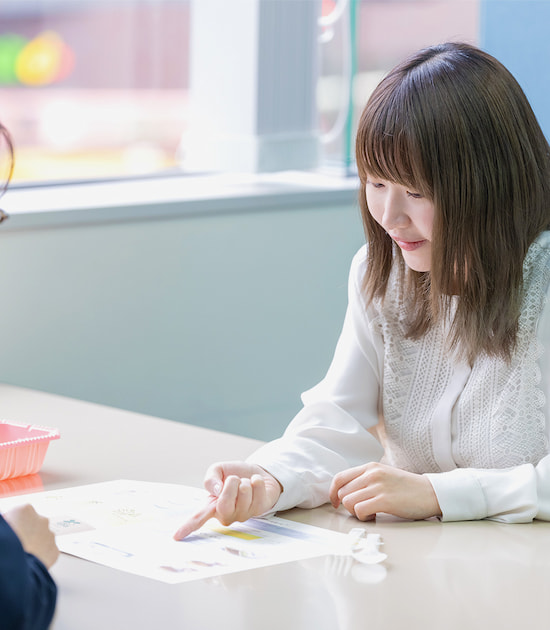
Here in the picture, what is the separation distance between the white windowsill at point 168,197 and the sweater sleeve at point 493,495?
3.75 feet

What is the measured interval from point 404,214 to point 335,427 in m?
0.29

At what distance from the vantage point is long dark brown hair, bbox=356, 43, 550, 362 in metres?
1.23

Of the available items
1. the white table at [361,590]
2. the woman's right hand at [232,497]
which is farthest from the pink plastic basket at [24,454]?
the woman's right hand at [232,497]

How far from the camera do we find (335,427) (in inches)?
54.4

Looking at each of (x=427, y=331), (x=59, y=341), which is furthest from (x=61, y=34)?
(x=427, y=331)

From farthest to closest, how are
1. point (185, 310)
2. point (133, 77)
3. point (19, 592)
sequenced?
point (133, 77), point (185, 310), point (19, 592)

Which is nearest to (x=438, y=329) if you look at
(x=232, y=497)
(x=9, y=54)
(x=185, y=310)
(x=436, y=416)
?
(x=436, y=416)

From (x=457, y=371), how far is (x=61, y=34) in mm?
1621

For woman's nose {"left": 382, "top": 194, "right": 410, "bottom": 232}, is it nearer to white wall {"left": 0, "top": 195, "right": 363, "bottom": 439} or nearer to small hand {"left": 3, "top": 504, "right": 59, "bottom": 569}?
small hand {"left": 3, "top": 504, "right": 59, "bottom": 569}

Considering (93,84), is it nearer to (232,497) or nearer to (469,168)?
(469,168)

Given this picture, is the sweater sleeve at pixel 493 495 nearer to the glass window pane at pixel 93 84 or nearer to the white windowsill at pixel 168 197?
the white windowsill at pixel 168 197

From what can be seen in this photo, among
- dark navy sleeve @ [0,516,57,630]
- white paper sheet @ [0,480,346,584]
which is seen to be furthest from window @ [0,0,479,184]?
dark navy sleeve @ [0,516,57,630]

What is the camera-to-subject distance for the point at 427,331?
1.39 meters

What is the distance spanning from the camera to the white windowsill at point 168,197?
2.14 m
